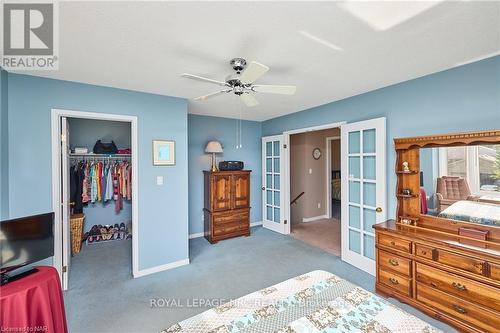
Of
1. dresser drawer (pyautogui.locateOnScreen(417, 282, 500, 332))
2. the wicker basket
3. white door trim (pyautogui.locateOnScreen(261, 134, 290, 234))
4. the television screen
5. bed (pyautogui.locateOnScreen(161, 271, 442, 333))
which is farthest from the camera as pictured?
white door trim (pyautogui.locateOnScreen(261, 134, 290, 234))

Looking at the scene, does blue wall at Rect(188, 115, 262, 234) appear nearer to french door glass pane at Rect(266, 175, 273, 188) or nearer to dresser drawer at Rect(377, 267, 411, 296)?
french door glass pane at Rect(266, 175, 273, 188)

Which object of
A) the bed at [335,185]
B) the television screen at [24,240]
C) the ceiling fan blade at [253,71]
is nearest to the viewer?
the ceiling fan blade at [253,71]

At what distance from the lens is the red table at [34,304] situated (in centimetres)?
138

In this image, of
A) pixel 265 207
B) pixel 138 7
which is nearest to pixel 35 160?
pixel 138 7

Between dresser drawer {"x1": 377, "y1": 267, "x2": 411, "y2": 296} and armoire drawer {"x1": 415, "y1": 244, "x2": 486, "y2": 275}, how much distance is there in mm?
336

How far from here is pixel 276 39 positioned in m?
1.66

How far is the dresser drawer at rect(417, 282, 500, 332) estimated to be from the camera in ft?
5.62

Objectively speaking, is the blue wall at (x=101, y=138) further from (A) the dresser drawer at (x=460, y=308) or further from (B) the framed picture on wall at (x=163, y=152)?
(A) the dresser drawer at (x=460, y=308)

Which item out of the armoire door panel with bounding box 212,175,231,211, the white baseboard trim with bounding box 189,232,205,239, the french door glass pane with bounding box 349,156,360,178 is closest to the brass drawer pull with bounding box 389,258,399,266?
the french door glass pane with bounding box 349,156,360,178

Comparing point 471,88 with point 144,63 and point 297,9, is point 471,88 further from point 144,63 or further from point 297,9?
point 144,63

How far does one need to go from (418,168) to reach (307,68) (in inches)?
66.2

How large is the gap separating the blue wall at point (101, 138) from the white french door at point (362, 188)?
4012 mm

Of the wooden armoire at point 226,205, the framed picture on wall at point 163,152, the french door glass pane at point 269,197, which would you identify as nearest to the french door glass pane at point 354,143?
the wooden armoire at point 226,205

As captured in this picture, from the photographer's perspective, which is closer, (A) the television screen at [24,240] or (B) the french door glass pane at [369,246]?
(A) the television screen at [24,240]
